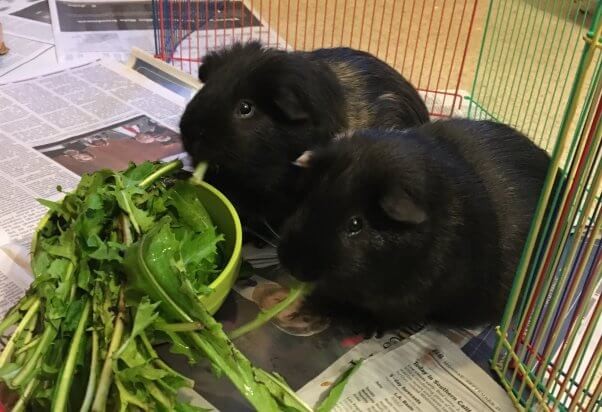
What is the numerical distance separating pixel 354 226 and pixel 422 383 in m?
0.28

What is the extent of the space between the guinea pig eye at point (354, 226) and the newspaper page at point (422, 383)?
0.78 feet

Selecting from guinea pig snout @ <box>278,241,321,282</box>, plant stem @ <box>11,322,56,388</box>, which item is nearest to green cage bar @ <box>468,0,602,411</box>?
guinea pig snout @ <box>278,241,321,282</box>

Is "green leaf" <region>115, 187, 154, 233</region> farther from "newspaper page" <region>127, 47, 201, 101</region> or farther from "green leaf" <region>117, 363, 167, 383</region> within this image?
"newspaper page" <region>127, 47, 201, 101</region>

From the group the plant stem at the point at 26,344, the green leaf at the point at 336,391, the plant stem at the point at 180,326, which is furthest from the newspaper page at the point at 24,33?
the green leaf at the point at 336,391

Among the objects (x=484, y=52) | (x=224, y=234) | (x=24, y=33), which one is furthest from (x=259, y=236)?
(x=484, y=52)

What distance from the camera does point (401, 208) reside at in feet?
2.31

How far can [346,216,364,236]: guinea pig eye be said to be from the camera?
2.50 feet

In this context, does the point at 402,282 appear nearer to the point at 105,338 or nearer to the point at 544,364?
the point at 544,364

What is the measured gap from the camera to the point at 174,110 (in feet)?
4.61

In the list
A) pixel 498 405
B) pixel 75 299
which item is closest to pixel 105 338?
pixel 75 299

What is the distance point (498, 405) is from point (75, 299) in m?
0.59

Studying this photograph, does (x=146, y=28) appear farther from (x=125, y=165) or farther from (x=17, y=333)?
(x=17, y=333)

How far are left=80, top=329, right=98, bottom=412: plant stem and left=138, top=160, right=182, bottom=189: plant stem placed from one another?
263 mm

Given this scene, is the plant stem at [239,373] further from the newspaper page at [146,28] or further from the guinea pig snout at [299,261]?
the newspaper page at [146,28]
